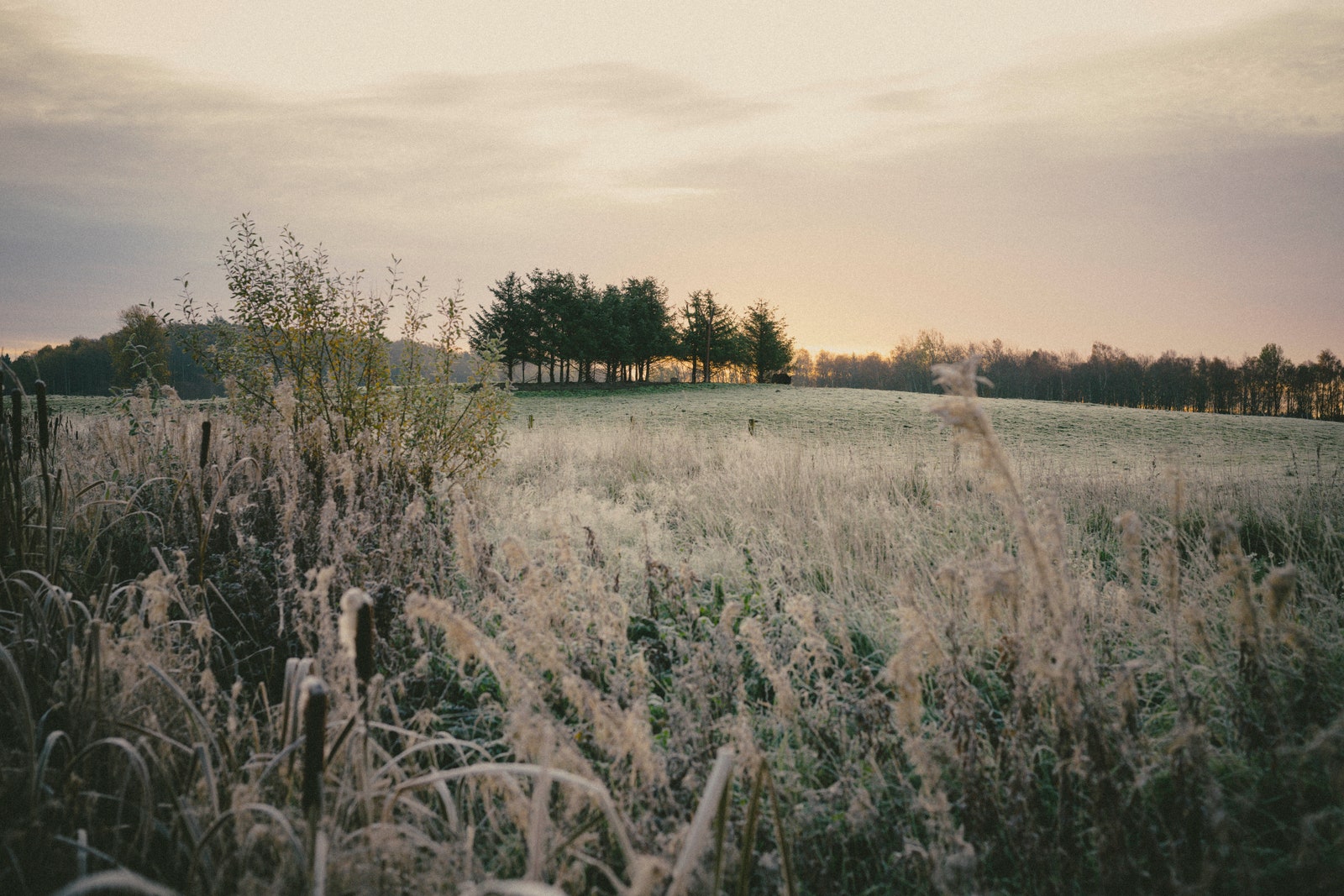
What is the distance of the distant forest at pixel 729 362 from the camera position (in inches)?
2117

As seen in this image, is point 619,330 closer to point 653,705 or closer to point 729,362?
point 729,362

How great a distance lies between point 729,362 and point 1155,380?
47.5 meters

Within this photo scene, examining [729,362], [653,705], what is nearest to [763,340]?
[729,362]

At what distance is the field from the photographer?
1380mm

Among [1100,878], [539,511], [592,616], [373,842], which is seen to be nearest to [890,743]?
[1100,878]

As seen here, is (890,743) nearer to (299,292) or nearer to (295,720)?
(295,720)

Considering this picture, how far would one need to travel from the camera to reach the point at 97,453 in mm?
5637

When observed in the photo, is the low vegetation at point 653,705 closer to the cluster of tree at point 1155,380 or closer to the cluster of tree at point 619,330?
the cluster of tree at point 619,330

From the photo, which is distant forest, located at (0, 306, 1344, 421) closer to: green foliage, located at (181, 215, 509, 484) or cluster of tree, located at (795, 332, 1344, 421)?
cluster of tree, located at (795, 332, 1344, 421)

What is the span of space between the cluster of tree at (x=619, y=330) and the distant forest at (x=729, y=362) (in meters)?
0.10

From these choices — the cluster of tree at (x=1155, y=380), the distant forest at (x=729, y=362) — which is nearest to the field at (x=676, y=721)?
the distant forest at (x=729, y=362)

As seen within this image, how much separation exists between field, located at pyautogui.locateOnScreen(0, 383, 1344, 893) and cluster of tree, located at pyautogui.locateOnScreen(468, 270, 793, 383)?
164 feet

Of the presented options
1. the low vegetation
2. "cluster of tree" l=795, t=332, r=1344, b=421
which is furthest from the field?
"cluster of tree" l=795, t=332, r=1344, b=421

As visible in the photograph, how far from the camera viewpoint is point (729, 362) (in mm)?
59625
